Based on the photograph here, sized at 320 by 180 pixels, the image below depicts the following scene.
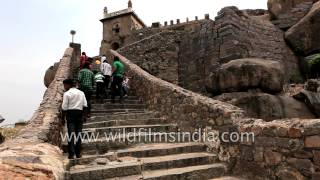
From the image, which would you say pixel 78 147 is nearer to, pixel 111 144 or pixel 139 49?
pixel 111 144

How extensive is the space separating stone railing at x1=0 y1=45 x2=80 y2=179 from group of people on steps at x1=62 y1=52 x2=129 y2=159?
1.19 feet

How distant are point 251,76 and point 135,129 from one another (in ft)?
16.6

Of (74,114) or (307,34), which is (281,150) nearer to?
(74,114)

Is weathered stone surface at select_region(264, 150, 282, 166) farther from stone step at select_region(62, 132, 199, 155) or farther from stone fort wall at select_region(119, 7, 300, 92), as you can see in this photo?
stone fort wall at select_region(119, 7, 300, 92)

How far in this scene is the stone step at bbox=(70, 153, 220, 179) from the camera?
4.43 meters

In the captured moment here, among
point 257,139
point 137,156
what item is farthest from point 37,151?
point 257,139

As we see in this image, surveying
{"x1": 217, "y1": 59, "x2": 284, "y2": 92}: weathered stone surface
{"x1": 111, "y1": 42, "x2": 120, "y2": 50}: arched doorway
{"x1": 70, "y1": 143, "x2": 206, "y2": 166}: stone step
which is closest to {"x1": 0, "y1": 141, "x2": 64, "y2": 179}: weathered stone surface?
{"x1": 70, "y1": 143, "x2": 206, "y2": 166}: stone step

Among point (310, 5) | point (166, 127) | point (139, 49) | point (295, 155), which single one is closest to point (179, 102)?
point (166, 127)

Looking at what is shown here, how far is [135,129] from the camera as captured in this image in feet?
23.0

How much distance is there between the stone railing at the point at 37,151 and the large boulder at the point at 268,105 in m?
5.87

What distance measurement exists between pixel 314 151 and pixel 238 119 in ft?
5.58

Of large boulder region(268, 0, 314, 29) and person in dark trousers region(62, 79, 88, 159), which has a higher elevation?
large boulder region(268, 0, 314, 29)

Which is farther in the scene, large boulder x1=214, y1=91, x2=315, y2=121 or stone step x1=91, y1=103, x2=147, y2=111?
large boulder x1=214, y1=91, x2=315, y2=121

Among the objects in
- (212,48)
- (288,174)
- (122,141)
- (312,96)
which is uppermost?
(212,48)
